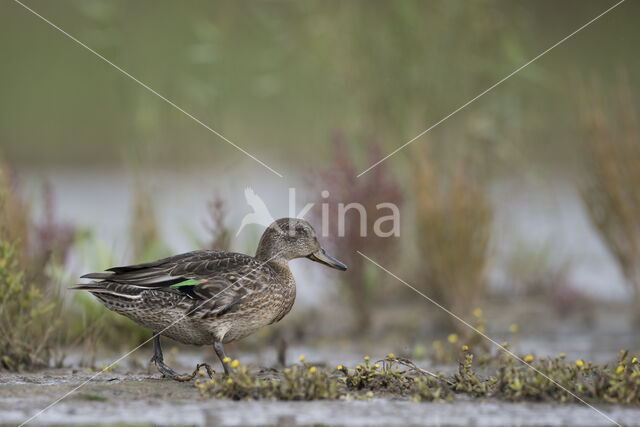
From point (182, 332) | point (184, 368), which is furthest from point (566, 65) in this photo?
point (182, 332)

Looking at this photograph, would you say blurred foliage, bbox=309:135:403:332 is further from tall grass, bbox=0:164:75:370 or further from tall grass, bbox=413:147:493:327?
tall grass, bbox=0:164:75:370

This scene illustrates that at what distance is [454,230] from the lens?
32.8 ft

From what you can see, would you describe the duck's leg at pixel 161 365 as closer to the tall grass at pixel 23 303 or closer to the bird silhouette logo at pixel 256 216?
the tall grass at pixel 23 303

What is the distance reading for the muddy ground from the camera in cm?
546

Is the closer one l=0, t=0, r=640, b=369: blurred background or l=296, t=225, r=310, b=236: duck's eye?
l=296, t=225, r=310, b=236: duck's eye

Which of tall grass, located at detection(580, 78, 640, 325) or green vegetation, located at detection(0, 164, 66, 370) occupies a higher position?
tall grass, located at detection(580, 78, 640, 325)

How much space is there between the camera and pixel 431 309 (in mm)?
10477

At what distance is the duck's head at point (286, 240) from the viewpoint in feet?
23.9

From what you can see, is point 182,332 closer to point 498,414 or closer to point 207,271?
point 207,271

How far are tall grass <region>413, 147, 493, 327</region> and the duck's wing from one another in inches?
140

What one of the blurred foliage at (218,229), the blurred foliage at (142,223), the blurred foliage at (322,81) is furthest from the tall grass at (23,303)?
the blurred foliage at (322,81)

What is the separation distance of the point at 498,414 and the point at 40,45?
634 inches

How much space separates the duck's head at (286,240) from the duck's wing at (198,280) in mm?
398

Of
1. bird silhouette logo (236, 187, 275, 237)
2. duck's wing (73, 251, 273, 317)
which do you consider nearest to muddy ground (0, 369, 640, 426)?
Result: duck's wing (73, 251, 273, 317)
